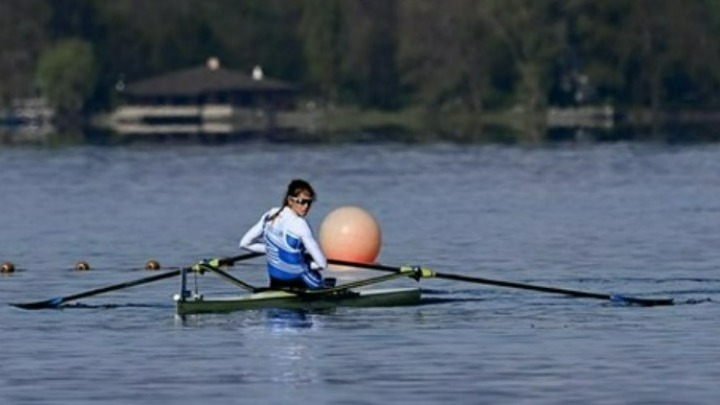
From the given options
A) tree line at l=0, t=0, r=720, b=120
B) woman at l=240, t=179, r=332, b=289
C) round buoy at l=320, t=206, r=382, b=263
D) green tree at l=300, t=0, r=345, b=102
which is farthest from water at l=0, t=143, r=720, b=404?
green tree at l=300, t=0, r=345, b=102

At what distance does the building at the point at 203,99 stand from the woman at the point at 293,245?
13265 cm

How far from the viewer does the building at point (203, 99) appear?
546 ft

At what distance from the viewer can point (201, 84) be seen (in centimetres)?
16625

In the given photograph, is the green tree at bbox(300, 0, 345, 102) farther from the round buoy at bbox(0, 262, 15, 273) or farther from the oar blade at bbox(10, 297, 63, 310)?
the oar blade at bbox(10, 297, 63, 310)

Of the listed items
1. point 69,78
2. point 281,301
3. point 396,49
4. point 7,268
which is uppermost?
point 396,49

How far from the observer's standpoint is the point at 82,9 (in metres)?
180

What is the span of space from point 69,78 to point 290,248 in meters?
135

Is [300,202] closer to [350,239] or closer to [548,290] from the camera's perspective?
[548,290]

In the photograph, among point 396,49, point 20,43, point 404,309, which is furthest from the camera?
point 20,43

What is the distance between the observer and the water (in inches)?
992

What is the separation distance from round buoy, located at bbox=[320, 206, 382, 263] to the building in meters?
127

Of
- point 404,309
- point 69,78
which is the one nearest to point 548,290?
point 404,309

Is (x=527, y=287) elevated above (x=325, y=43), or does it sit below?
below

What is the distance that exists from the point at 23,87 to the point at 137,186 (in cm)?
11040
